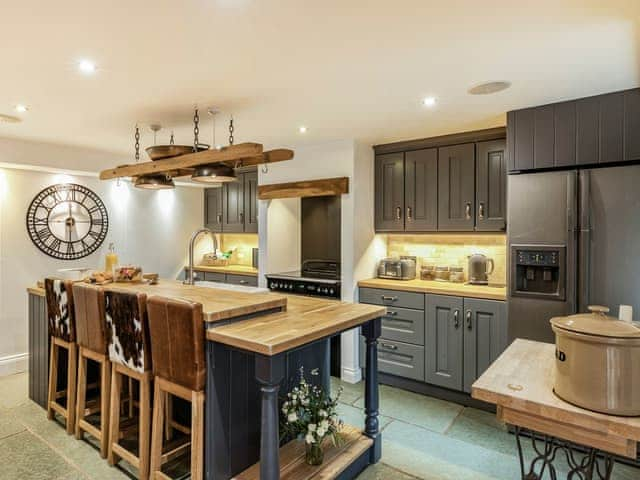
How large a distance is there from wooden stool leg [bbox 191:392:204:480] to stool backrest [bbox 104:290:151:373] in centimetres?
46

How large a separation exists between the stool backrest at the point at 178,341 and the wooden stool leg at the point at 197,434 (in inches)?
2.4

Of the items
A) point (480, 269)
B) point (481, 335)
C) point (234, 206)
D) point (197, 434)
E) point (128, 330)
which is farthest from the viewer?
point (234, 206)

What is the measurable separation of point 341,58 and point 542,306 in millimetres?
2201

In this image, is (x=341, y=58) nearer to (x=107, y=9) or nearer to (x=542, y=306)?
(x=107, y=9)

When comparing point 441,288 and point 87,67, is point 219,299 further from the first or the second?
point 441,288

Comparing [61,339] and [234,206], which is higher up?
[234,206]

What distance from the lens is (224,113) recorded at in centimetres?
300

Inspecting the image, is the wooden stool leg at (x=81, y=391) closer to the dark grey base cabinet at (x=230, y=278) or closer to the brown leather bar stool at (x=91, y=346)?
the brown leather bar stool at (x=91, y=346)

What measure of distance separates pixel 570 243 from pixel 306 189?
7.87ft

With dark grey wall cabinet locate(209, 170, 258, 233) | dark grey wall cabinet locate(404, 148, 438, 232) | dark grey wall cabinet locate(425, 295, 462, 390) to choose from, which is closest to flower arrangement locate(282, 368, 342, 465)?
dark grey wall cabinet locate(425, 295, 462, 390)

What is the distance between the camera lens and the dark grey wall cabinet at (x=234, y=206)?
5.20 metres

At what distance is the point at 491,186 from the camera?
137 inches

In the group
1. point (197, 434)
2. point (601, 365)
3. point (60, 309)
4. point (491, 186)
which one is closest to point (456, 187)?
point (491, 186)

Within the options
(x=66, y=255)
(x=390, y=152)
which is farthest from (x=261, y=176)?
(x=66, y=255)
